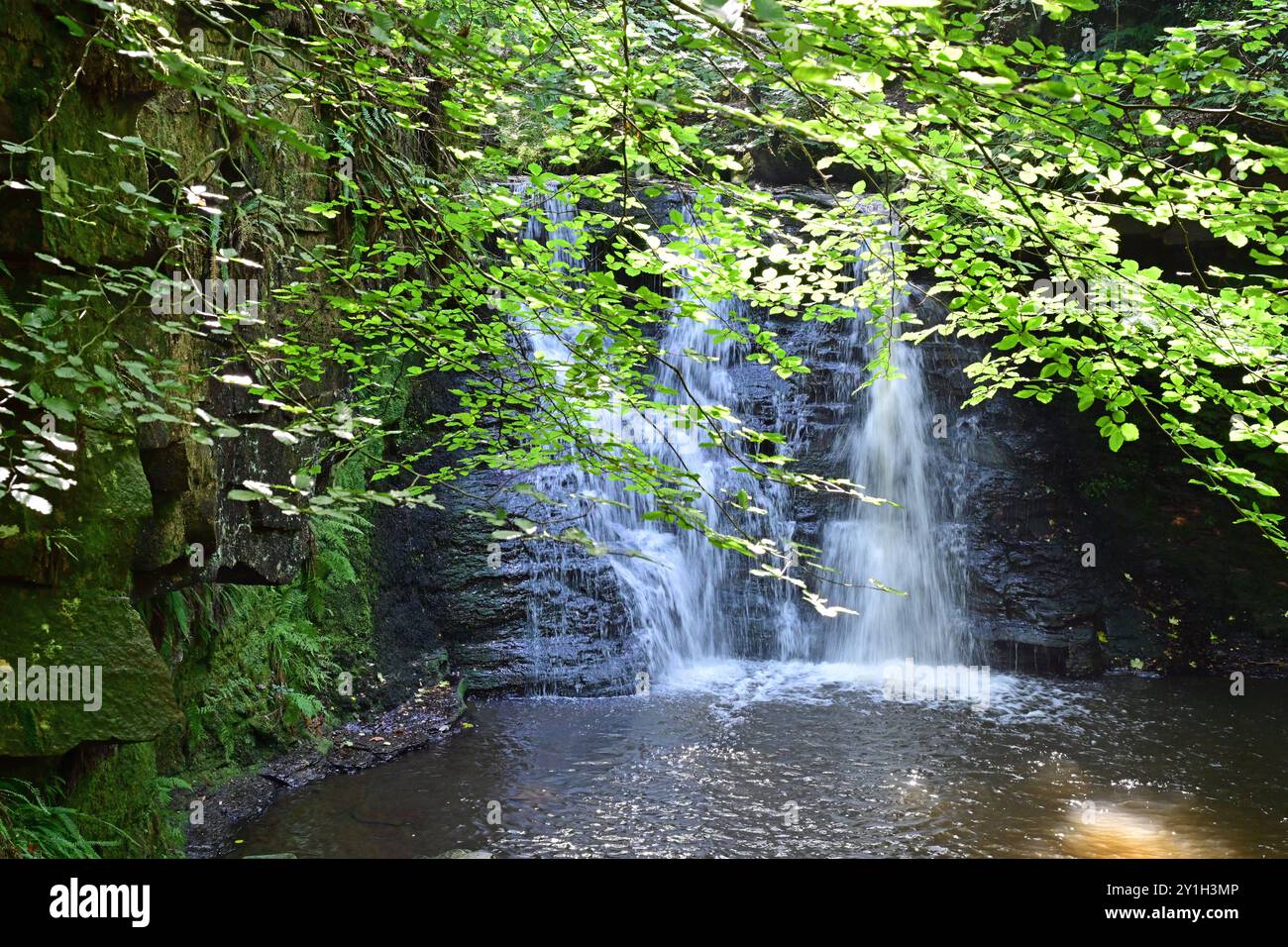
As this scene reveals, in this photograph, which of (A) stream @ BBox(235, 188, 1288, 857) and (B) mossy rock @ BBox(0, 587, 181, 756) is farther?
(A) stream @ BBox(235, 188, 1288, 857)

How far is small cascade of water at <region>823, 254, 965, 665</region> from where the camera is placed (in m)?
11.7

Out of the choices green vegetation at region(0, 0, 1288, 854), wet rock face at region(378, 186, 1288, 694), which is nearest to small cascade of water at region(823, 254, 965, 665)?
wet rock face at region(378, 186, 1288, 694)

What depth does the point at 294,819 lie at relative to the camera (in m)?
6.36

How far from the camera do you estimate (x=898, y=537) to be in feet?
40.1

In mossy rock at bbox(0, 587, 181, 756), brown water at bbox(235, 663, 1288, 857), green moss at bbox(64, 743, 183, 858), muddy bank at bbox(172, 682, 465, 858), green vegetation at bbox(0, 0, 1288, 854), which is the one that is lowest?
brown water at bbox(235, 663, 1288, 857)

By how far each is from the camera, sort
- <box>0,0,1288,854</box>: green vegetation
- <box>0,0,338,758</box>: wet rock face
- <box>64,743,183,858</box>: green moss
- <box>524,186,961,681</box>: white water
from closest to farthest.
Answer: <box>0,0,1288,854</box>: green vegetation < <box>0,0,338,758</box>: wet rock face < <box>64,743,183,858</box>: green moss < <box>524,186,961,681</box>: white water

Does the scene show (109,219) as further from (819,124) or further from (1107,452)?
(1107,452)

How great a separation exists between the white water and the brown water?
134 cm

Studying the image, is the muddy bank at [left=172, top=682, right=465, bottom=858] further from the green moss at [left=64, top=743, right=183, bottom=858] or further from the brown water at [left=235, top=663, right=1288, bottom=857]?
the green moss at [left=64, top=743, right=183, bottom=858]

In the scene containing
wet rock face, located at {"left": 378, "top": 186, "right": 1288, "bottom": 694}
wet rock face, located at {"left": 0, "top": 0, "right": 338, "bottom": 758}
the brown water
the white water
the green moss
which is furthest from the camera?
the white water

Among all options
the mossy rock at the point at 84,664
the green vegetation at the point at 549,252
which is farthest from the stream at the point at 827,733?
the mossy rock at the point at 84,664

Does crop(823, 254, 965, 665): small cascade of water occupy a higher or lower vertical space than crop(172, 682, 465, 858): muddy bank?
higher

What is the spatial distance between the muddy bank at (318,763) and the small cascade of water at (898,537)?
213 inches

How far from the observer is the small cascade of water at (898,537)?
460 inches
